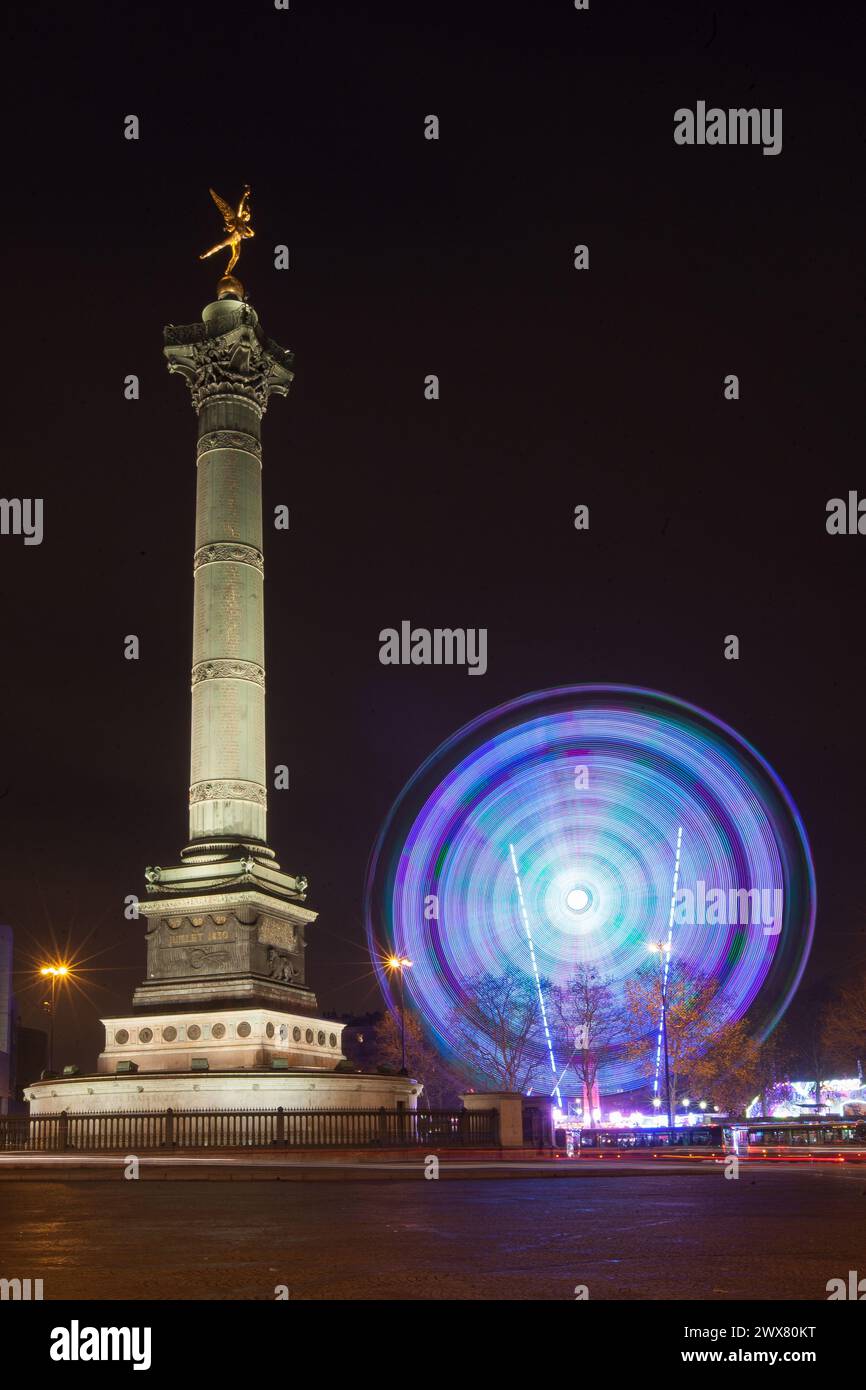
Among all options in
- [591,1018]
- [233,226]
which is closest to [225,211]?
[233,226]

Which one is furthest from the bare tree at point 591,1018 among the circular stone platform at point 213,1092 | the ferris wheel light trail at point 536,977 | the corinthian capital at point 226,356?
the corinthian capital at point 226,356

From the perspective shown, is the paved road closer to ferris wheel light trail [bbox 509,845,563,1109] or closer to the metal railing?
the metal railing

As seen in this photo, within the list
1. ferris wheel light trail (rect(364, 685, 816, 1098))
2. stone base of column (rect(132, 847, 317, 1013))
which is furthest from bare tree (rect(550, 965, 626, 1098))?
stone base of column (rect(132, 847, 317, 1013))
